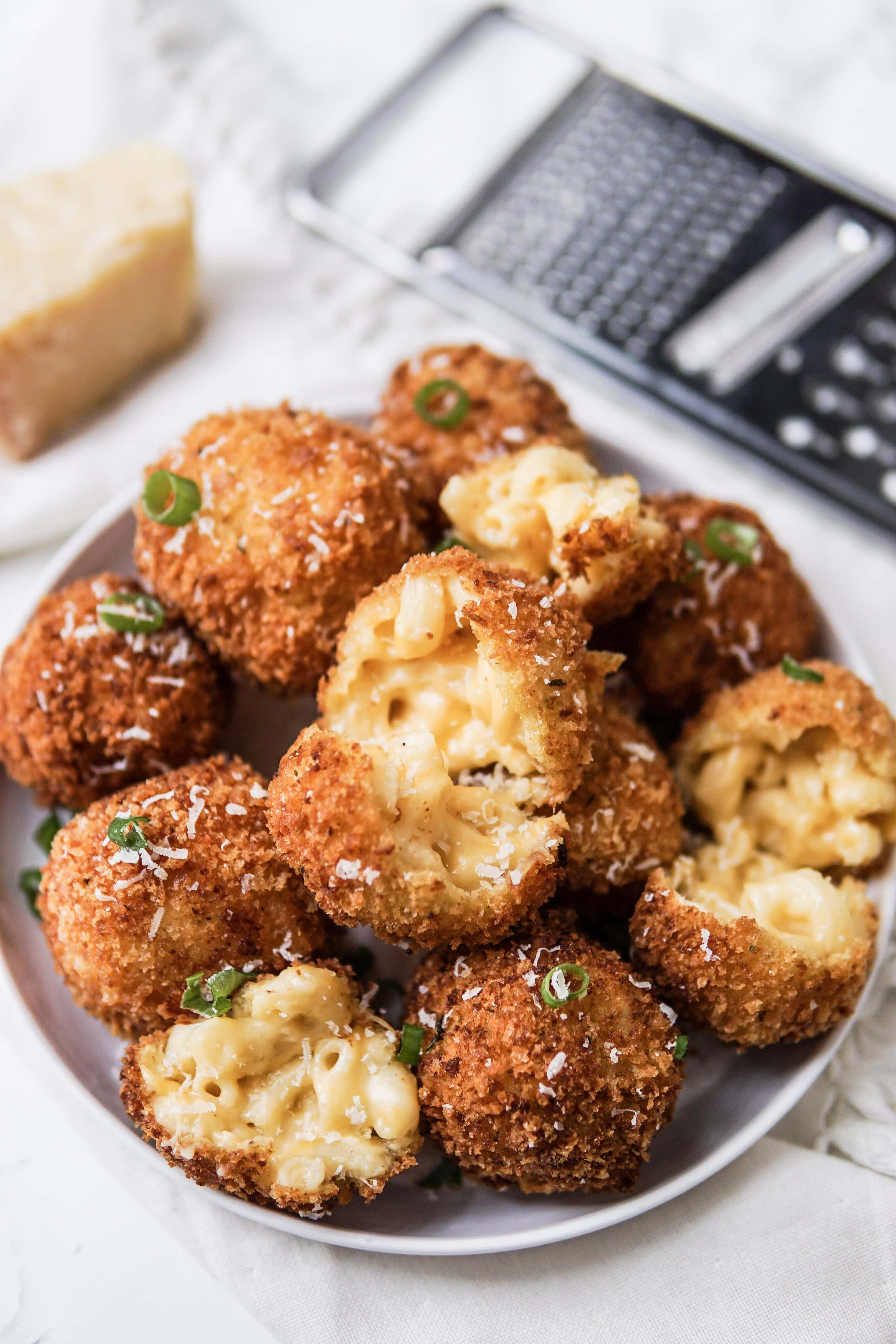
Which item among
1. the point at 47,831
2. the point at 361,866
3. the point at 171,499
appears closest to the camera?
the point at 361,866

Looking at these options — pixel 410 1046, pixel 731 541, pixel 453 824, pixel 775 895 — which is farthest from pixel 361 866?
pixel 731 541

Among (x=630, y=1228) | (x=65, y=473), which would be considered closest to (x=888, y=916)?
(x=630, y=1228)

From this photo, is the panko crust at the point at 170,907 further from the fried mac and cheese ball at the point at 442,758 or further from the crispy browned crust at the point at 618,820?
the crispy browned crust at the point at 618,820

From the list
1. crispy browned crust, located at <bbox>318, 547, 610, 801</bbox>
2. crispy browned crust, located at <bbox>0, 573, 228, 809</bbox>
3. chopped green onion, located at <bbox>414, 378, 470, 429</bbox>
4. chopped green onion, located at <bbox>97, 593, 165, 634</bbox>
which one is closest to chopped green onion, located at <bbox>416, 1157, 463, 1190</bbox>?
crispy browned crust, located at <bbox>318, 547, 610, 801</bbox>

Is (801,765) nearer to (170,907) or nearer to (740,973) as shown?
(740,973)

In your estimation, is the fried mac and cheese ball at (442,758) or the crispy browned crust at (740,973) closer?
the fried mac and cheese ball at (442,758)

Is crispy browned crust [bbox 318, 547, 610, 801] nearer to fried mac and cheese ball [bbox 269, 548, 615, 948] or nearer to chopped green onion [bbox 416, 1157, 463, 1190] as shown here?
fried mac and cheese ball [bbox 269, 548, 615, 948]

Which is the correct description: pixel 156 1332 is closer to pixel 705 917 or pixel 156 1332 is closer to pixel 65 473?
pixel 705 917

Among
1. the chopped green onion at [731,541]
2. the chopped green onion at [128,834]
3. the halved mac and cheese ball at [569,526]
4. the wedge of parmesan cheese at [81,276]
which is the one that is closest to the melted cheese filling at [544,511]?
the halved mac and cheese ball at [569,526]
